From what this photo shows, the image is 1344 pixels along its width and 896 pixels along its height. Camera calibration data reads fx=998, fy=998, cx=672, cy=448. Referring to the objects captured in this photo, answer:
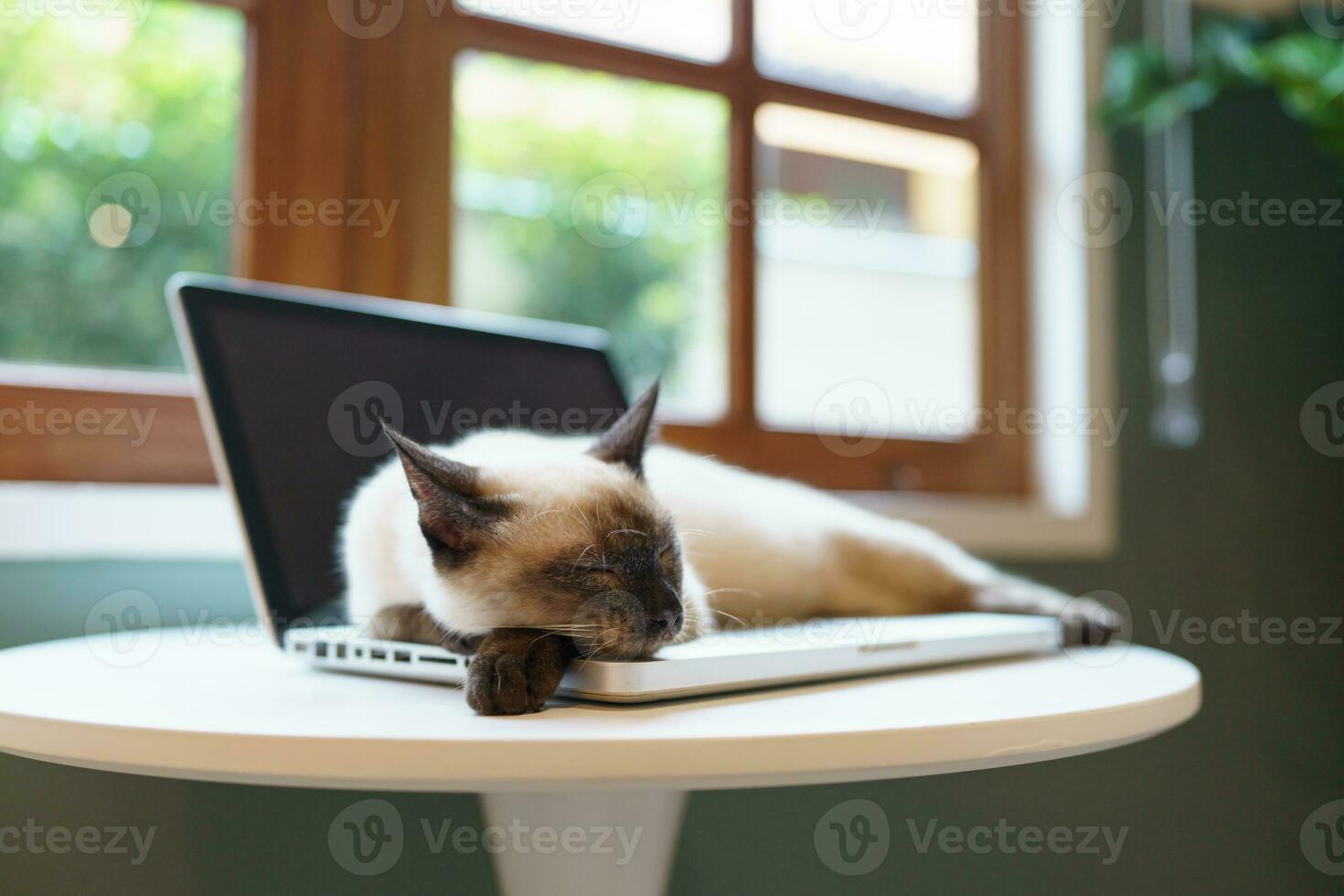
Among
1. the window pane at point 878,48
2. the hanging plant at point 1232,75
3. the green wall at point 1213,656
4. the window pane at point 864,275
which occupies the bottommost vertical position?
the green wall at point 1213,656

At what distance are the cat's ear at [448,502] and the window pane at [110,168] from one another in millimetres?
924

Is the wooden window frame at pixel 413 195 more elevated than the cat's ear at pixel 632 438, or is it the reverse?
Answer: the wooden window frame at pixel 413 195

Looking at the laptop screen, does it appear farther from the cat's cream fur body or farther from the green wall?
the green wall

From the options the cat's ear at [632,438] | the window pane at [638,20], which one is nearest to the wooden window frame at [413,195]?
the window pane at [638,20]

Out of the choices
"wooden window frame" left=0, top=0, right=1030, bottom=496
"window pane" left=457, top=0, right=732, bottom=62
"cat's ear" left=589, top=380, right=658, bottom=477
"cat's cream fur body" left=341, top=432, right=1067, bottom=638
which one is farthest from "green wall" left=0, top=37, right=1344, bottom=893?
"window pane" left=457, top=0, right=732, bottom=62

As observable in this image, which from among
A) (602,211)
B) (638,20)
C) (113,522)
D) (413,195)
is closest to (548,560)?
(113,522)

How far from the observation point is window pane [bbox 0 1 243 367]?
1429 millimetres

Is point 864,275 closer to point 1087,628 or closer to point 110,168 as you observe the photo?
point 1087,628

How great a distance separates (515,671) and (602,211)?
1.33 m

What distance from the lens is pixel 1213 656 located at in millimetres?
2121

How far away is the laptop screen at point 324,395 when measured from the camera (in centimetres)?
102

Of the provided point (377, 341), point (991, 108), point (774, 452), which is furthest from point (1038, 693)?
point (991, 108)

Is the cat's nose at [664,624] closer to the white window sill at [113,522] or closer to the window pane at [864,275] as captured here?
the white window sill at [113,522]

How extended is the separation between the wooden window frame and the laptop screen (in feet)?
1.22
